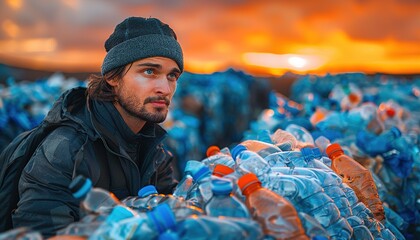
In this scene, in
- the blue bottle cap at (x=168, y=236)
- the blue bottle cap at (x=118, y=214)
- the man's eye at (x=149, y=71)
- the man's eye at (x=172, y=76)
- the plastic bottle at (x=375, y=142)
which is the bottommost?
the plastic bottle at (x=375, y=142)

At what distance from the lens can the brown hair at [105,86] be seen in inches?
119

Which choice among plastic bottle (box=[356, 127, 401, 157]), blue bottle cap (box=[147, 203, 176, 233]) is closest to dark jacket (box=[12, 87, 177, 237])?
blue bottle cap (box=[147, 203, 176, 233])

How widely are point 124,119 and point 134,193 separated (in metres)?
0.55

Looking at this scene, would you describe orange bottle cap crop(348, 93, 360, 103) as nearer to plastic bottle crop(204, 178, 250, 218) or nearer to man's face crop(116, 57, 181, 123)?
man's face crop(116, 57, 181, 123)

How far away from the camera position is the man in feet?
7.91

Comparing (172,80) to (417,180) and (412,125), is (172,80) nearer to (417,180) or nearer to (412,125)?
(417,180)

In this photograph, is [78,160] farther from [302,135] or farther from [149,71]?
[302,135]

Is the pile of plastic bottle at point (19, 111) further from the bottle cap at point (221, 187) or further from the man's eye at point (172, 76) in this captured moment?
the bottle cap at point (221, 187)

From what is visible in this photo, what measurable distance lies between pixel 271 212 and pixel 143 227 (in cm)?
55

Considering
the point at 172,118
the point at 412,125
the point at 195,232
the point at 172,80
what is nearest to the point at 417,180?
the point at 412,125

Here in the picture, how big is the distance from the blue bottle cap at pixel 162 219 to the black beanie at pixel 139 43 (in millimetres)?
1500

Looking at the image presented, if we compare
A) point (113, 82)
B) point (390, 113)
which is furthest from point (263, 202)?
point (390, 113)

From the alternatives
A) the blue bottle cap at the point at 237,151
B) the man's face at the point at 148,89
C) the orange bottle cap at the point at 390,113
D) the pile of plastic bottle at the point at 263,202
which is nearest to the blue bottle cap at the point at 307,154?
the pile of plastic bottle at the point at 263,202

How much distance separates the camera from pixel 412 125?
19.8 feet
